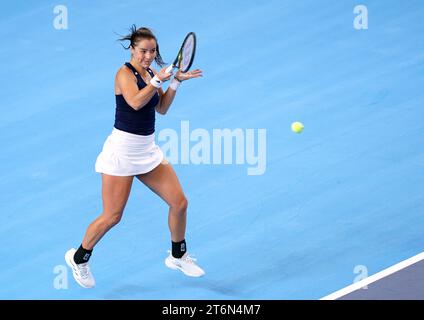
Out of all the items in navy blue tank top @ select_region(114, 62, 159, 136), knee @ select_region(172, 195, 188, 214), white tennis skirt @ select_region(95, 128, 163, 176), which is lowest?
knee @ select_region(172, 195, 188, 214)

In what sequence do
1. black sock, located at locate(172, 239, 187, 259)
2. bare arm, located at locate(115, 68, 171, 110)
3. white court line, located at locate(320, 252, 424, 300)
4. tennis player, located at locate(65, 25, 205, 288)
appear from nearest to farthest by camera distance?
bare arm, located at locate(115, 68, 171, 110), tennis player, located at locate(65, 25, 205, 288), white court line, located at locate(320, 252, 424, 300), black sock, located at locate(172, 239, 187, 259)

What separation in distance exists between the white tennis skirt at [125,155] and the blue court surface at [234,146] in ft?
3.18

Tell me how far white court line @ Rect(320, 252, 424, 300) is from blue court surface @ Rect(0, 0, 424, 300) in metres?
0.07

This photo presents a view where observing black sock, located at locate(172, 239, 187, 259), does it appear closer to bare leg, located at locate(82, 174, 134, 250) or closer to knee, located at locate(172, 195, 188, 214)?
knee, located at locate(172, 195, 188, 214)

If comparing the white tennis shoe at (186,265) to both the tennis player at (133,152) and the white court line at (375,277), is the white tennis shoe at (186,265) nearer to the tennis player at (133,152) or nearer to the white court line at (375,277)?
the tennis player at (133,152)

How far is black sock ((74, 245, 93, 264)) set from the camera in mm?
9453

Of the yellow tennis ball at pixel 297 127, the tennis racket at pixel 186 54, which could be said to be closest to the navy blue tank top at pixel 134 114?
the tennis racket at pixel 186 54

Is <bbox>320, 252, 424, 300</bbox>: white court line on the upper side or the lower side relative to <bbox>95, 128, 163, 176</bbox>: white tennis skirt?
lower

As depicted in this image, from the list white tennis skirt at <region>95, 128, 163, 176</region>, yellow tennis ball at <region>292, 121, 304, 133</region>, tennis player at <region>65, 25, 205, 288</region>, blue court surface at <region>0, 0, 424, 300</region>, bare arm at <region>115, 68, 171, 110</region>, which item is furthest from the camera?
yellow tennis ball at <region>292, 121, 304, 133</region>

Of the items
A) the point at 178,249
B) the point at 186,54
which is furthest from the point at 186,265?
the point at 186,54

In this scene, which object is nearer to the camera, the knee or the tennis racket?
the tennis racket

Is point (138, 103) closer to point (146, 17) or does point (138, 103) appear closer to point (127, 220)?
point (127, 220)

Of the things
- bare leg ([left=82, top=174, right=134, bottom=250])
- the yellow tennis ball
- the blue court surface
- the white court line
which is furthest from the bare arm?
the yellow tennis ball
